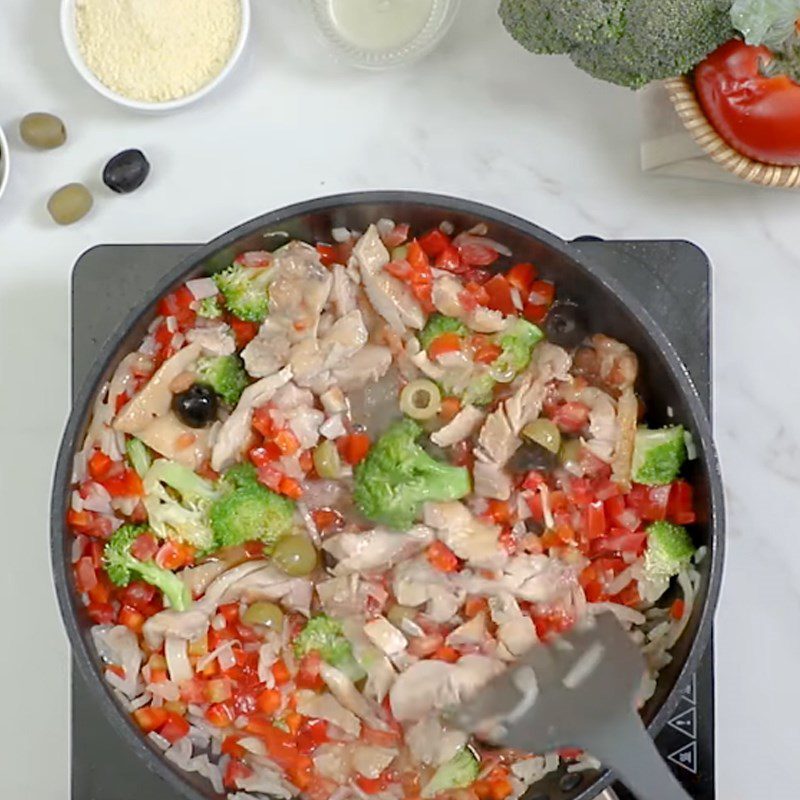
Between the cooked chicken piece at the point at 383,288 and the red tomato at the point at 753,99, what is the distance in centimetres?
57

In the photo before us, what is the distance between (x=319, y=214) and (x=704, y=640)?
83 centimetres

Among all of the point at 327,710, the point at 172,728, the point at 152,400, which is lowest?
the point at 172,728

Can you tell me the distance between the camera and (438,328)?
218cm

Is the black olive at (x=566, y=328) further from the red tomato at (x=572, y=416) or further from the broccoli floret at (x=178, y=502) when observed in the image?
the broccoli floret at (x=178, y=502)

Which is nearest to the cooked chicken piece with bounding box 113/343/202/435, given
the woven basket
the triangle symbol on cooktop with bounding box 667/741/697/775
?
the woven basket

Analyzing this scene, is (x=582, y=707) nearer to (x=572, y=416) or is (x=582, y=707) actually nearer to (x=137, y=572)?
(x=572, y=416)

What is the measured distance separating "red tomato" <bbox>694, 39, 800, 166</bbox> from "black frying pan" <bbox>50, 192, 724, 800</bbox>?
363mm

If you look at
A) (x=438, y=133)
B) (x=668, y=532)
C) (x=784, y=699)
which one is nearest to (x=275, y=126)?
(x=438, y=133)

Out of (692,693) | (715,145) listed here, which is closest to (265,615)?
(692,693)

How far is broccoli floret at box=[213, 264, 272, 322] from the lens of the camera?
217 cm

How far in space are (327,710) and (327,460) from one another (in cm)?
37

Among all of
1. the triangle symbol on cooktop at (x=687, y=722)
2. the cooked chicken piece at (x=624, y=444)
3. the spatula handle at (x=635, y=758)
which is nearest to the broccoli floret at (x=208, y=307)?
the cooked chicken piece at (x=624, y=444)

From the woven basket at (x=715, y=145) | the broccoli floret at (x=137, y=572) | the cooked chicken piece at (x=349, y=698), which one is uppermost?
the woven basket at (x=715, y=145)

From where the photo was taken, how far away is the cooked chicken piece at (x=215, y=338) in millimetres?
2174
